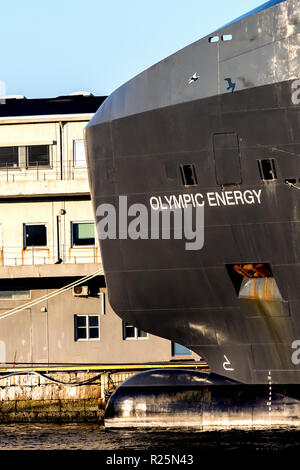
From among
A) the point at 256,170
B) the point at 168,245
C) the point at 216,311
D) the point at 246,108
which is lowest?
the point at 216,311

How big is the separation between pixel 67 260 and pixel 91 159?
13592mm

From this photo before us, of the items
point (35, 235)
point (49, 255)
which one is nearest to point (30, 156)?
point (35, 235)

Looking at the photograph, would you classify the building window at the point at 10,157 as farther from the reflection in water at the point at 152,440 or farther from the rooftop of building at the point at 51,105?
the reflection in water at the point at 152,440

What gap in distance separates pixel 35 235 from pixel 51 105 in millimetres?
7443

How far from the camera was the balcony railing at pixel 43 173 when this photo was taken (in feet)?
124

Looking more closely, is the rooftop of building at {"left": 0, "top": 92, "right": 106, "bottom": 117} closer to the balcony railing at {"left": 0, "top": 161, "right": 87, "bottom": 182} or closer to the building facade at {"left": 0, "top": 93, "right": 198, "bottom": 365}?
the building facade at {"left": 0, "top": 93, "right": 198, "bottom": 365}

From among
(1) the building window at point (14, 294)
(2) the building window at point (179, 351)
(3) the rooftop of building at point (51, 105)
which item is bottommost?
(2) the building window at point (179, 351)

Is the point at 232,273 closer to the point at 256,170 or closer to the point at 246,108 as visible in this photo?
the point at 256,170

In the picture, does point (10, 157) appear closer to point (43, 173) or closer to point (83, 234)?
point (43, 173)

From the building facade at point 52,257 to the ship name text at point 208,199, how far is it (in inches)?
503

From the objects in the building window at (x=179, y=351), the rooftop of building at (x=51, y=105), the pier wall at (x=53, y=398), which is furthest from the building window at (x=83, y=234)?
the pier wall at (x=53, y=398)

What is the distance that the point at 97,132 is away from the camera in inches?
950

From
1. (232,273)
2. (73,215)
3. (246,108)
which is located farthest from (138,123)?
(73,215)
